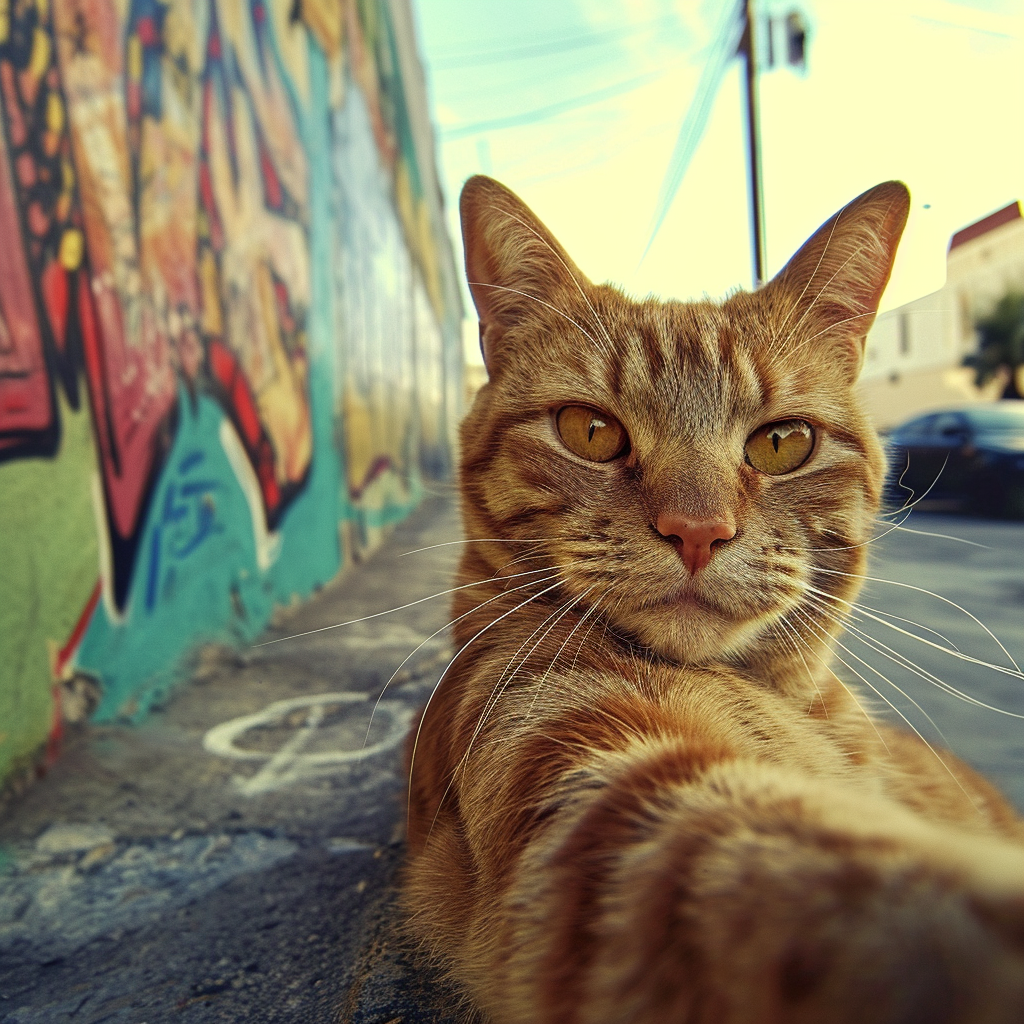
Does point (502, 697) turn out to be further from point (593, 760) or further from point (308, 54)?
point (308, 54)

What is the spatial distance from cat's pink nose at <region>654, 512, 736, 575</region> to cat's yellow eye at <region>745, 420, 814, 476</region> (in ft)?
0.74

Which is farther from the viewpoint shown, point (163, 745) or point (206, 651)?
point (206, 651)

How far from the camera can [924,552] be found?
3.53m

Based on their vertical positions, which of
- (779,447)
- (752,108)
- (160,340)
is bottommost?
(779,447)

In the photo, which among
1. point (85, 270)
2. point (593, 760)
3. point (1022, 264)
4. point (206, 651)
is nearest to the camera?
point (593, 760)

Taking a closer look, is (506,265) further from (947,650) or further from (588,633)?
(947,650)

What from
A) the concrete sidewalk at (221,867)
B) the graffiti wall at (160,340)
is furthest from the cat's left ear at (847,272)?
the graffiti wall at (160,340)

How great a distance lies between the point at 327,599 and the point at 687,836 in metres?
4.07

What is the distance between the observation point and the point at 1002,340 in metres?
12.8

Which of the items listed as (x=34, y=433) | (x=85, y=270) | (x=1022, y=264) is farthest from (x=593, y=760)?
(x=1022, y=264)

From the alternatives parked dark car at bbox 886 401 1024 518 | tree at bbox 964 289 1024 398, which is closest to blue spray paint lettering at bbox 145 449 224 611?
parked dark car at bbox 886 401 1024 518

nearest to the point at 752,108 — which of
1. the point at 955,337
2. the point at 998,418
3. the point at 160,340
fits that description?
the point at 998,418

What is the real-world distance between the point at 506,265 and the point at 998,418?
5694 mm

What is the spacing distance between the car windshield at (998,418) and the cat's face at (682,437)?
499cm
